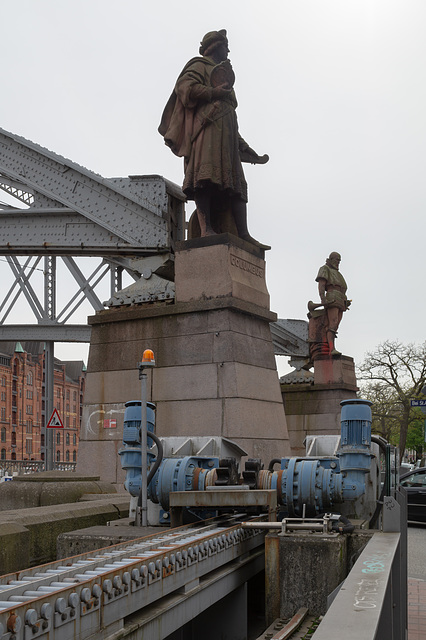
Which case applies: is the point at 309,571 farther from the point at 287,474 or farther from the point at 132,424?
the point at 132,424

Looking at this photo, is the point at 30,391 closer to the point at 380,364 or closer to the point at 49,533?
the point at 380,364

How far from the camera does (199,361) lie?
12438 mm

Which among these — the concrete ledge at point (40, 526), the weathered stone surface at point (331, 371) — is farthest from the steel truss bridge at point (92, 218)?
the weathered stone surface at point (331, 371)

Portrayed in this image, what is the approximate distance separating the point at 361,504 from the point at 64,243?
1321 cm

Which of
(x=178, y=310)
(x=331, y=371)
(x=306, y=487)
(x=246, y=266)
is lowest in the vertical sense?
(x=306, y=487)

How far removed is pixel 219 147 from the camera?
43.9 feet

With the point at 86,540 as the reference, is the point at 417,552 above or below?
below

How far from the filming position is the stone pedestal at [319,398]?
94.6 feet

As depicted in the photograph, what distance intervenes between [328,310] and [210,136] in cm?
1710

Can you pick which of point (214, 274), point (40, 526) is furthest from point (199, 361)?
point (40, 526)

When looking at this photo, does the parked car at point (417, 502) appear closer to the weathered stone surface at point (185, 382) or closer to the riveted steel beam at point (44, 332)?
the weathered stone surface at point (185, 382)

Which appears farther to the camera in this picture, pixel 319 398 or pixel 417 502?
pixel 319 398

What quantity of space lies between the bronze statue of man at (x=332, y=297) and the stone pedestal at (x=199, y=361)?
51.6 feet

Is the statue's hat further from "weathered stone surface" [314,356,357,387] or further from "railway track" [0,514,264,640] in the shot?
"weathered stone surface" [314,356,357,387]
